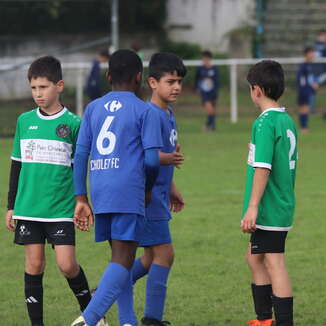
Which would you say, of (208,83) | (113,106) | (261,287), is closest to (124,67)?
(113,106)

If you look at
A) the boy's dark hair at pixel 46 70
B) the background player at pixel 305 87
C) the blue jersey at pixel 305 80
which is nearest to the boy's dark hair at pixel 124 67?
the boy's dark hair at pixel 46 70

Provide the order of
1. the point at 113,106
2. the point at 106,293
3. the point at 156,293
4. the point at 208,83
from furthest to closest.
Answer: the point at 208,83 → the point at 156,293 → the point at 113,106 → the point at 106,293

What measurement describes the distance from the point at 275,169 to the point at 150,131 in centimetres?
79

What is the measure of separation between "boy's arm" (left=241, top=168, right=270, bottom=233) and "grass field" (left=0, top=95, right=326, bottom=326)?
0.98 metres

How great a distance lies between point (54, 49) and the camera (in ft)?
87.3

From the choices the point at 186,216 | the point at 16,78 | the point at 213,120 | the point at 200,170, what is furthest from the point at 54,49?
the point at 186,216

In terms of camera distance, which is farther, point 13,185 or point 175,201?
point 175,201

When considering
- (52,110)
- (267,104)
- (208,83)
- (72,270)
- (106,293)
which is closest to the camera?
(106,293)

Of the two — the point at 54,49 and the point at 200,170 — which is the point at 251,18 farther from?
the point at 200,170

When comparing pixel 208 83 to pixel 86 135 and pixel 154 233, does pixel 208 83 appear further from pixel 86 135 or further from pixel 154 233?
pixel 86 135

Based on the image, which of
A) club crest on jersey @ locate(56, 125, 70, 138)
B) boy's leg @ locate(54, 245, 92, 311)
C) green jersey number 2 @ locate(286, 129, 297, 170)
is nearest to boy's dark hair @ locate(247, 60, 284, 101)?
green jersey number 2 @ locate(286, 129, 297, 170)

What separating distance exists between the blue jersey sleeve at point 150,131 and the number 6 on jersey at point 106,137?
17 centimetres

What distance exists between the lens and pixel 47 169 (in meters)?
6.08

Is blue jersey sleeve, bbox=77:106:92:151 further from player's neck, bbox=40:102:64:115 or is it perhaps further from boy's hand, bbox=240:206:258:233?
boy's hand, bbox=240:206:258:233
